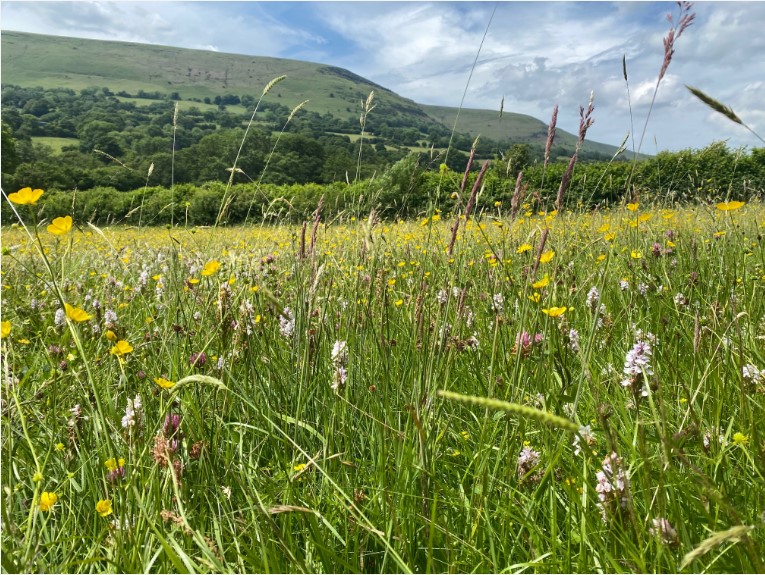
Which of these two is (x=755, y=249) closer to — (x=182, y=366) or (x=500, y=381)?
(x=500, y=381)

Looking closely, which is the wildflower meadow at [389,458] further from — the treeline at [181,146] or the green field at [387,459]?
the treeline at [181,146]

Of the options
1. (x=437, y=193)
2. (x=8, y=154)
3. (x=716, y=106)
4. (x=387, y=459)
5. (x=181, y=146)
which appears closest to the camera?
(x=716, y=106)

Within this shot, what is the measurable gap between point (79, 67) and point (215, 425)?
21169 cm

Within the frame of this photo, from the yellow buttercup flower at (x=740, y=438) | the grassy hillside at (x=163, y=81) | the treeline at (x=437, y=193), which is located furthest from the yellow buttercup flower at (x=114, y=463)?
the grassy hillside at (x=163, y=81)

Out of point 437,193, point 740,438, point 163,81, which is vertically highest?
point 163,81

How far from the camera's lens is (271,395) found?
1.77m

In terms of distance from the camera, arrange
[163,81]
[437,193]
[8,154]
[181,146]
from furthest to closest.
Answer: [163,81] → [181,146] → [8,154] → [437,193]

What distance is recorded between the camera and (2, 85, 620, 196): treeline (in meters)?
7.13

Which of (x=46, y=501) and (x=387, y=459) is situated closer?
(x=46, y=501)

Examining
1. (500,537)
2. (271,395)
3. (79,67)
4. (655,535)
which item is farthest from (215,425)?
(79,67)

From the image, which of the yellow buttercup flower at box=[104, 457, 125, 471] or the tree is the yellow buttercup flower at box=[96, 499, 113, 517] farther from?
the tree

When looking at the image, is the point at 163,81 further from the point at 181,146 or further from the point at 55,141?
the point at 181,146

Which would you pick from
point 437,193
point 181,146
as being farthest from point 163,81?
point 437,193

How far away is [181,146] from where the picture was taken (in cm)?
5416
